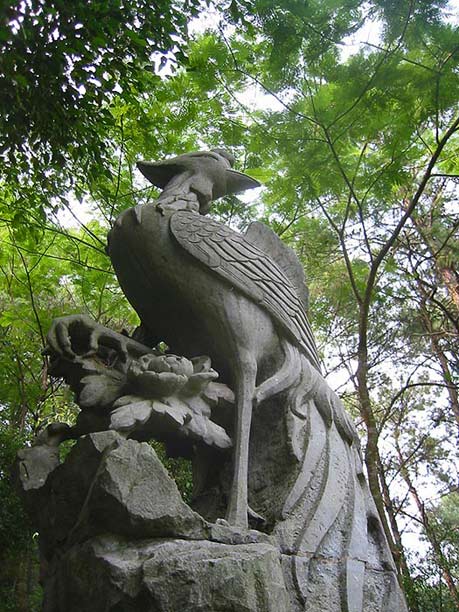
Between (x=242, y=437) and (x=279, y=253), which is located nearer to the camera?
(x=242, y=437)

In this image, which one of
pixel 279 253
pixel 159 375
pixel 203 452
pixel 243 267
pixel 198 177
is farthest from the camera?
pixel 279 253

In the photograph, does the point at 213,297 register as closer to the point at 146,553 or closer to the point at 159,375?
the point at 159,375

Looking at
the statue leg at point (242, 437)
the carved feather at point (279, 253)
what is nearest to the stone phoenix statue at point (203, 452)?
the statue leg at point (242, 437)

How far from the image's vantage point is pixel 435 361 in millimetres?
10508

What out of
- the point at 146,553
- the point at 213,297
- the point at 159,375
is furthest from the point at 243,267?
the point at 146,553

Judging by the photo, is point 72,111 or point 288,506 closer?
point 288,506

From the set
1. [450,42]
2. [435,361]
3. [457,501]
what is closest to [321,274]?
[435,361]

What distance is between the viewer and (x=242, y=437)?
2.50 metres

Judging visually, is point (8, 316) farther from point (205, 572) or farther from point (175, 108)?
point (205, 572)

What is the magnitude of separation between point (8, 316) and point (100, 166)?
9.33ft

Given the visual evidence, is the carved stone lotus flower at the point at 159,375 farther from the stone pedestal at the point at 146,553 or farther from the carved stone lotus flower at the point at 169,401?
the stone pedestal at the point at 146,553

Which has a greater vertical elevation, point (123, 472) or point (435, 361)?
point (435, 361)

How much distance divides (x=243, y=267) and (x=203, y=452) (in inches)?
36.4

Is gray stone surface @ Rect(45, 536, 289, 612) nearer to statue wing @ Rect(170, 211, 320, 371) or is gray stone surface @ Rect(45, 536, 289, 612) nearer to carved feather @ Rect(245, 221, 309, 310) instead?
statue wing @ Rect(170, 211, 320, 371)
